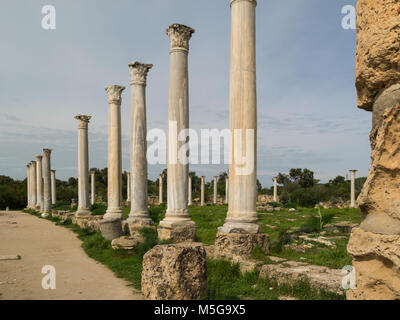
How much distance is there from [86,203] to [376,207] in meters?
20.5

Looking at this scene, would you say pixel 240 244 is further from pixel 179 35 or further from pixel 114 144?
pixel 114 144

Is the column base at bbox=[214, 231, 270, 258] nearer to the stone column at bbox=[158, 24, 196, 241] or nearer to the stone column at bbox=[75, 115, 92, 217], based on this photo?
the stone column at bbox=[158, 24, 196, 241]

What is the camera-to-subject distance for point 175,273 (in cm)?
569

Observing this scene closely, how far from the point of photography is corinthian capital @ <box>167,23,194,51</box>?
1175 cm

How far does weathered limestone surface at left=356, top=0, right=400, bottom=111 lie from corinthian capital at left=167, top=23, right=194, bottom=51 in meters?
9.79

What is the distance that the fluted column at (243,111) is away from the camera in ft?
28.9

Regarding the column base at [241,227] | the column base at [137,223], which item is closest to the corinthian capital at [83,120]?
the column base at [137,223]

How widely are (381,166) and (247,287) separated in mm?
4862

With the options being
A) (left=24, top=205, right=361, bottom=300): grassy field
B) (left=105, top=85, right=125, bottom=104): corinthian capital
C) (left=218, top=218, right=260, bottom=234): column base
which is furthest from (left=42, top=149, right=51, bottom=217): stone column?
(left=218, top=218, right=260, bottom=234): column base

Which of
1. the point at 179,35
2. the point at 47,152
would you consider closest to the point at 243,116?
the point at 179,35

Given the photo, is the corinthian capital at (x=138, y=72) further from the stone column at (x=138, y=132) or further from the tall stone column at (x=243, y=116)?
the tall stone column at (x=243, y=116)
